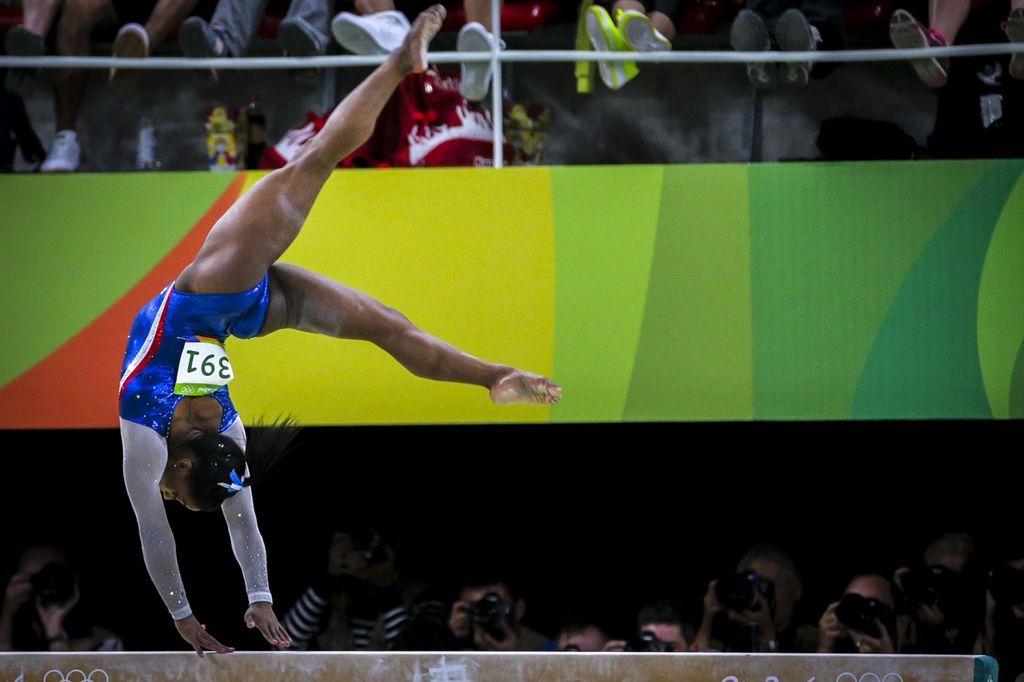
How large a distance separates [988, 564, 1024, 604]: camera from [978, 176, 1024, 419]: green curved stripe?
71 centimetres

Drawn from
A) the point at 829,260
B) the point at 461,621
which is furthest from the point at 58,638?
the point at 829,260

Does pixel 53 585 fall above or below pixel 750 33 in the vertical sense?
below

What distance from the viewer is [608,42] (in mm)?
4414

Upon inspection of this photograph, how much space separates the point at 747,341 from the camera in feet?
14.1

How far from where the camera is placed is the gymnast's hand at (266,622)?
409cm

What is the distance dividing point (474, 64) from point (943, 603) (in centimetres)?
258

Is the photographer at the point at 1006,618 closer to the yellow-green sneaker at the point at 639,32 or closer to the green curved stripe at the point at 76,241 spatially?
the yellow-green sneaker at the point at 639,32

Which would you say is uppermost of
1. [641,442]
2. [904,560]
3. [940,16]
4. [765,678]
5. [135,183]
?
[940,16]

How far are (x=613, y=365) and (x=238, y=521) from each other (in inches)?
51.0

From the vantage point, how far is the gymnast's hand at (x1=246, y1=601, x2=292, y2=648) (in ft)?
13.4

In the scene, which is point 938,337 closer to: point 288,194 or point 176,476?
point 288,194

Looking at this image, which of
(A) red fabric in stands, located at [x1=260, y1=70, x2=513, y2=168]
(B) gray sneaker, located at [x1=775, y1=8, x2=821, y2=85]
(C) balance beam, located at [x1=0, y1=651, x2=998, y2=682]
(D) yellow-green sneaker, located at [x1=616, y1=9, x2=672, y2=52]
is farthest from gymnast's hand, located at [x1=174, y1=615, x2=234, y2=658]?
(B) gray sneaker, located at [x1=775, y1=8, x2=821, y2=85]

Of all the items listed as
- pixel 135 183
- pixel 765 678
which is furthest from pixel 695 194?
pixel 135 183

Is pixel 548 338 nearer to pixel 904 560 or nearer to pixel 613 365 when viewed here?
pixel 613 365
